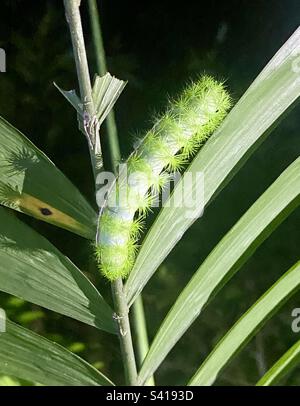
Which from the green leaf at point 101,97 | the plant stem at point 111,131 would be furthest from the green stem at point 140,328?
the green leaf at point 101,97

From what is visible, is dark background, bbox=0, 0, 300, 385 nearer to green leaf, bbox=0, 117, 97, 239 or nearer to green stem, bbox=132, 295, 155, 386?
green stem, bbox=132, 295, 155, 386

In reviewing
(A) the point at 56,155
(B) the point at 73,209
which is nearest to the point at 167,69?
(A) the point at 56,155

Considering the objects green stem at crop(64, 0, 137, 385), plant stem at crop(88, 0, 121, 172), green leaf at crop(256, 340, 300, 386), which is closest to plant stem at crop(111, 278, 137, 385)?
green stem at crop(64, 0, 137, 385)

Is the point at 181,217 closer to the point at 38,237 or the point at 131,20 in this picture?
the point at 38,237

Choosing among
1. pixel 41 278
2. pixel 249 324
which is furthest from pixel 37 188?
pixel 249 324

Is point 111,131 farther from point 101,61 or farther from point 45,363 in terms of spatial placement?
point 45,363

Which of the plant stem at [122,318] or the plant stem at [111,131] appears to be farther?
the plant stem at [111,131]

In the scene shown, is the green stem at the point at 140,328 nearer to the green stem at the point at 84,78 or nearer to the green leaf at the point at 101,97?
the green stem at the point at 84,78
